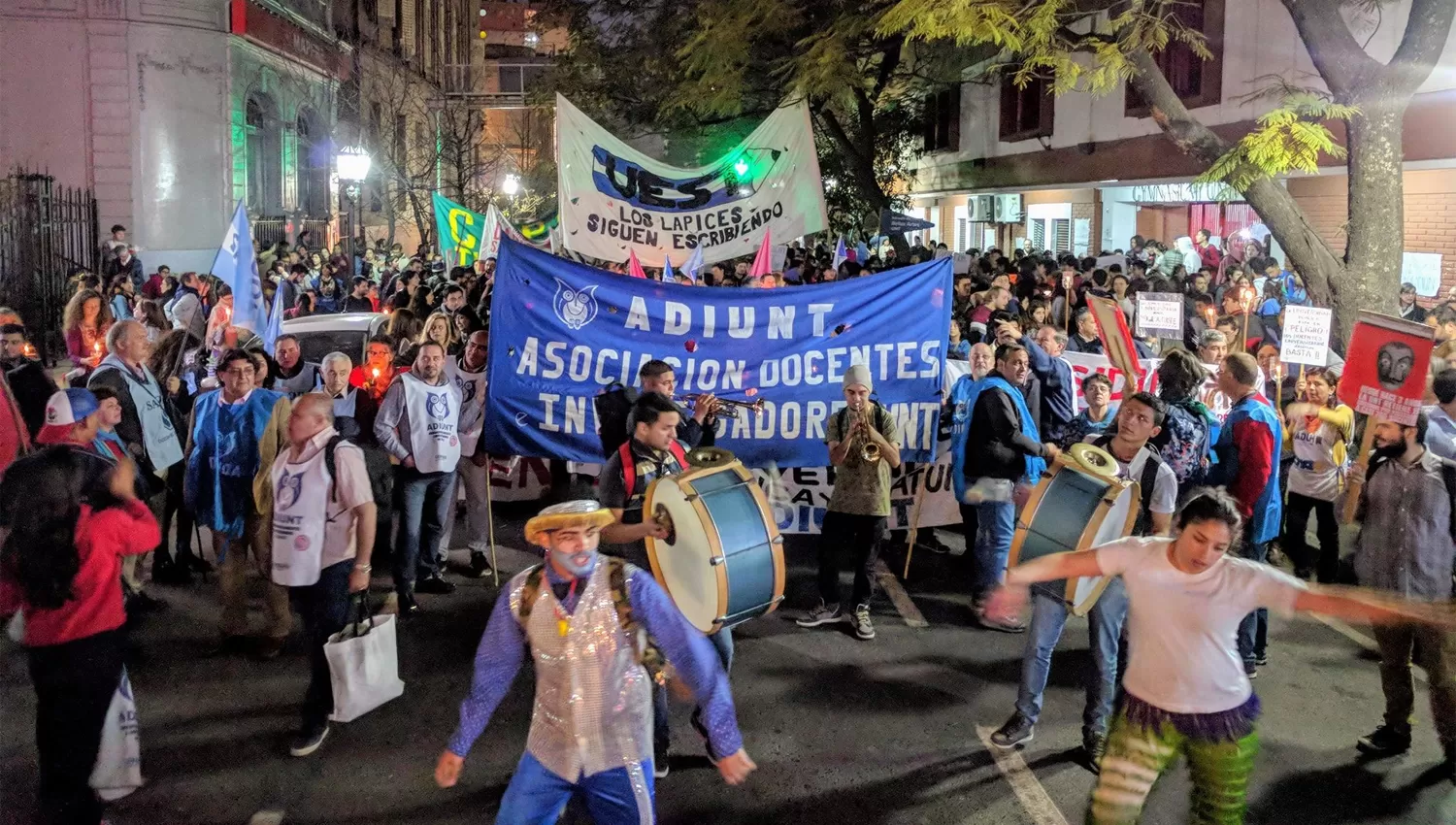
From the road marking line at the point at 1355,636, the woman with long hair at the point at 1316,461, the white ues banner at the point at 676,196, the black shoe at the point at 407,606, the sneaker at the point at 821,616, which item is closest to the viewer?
the road marking line at the point at 1355,636

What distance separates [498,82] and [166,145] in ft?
121

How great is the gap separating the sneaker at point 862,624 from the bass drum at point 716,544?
6.31 ft

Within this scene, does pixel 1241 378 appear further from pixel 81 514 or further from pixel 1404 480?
pixel 81 514

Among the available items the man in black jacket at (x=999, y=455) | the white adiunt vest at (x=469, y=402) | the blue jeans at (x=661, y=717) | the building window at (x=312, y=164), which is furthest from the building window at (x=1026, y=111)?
the blue jeans at (x=661, y=717)

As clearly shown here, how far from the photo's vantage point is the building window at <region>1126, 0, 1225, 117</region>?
1805 cm

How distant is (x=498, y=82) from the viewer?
188 ft

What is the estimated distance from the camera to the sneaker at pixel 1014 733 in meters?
5.77

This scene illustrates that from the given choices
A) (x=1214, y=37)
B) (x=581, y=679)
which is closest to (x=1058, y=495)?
(x=581, y=679)

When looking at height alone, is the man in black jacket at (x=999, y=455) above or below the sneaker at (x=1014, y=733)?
above

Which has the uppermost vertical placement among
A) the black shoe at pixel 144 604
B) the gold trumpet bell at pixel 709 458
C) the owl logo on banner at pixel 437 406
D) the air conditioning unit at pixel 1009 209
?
the air conditioning unit at pixel 1009 209

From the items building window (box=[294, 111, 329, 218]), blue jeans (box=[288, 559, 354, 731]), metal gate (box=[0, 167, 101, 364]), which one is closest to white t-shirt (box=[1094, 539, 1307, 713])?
blue jeans (box=[288, 559, 354, 731])

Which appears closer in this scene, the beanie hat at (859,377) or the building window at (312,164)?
the beanie hat at (859,377)

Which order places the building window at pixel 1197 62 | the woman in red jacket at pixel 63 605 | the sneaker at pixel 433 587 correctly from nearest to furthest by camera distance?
the woman in red jacket at pixel 63 605 → the sneaker at pixel 433 587 → the building window at pixel 1197 62

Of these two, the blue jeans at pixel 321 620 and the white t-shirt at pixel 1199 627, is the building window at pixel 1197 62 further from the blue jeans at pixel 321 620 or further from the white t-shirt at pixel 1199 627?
the blue jeans at pixel 321 620
